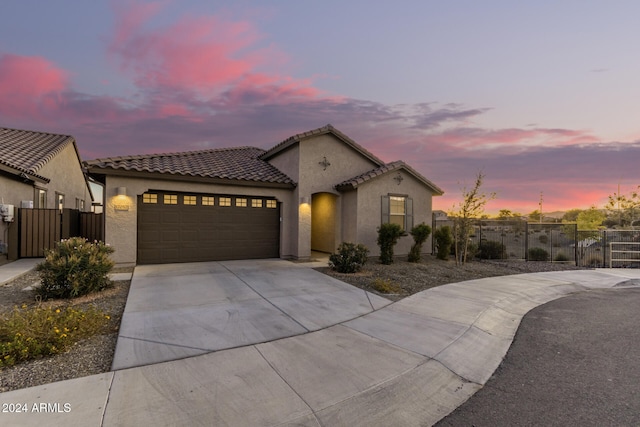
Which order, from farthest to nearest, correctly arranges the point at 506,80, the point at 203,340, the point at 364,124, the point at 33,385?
the point at 364,124, the point at 506,80, the point at 203,340, the point at 33,385

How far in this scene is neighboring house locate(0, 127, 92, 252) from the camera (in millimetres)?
11363

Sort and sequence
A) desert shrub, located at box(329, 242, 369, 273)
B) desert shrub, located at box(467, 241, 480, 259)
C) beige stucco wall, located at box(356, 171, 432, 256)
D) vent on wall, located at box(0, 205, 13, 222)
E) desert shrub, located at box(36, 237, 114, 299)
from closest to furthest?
desert shrub, located at box(36, 237, 114, 299) < desert shrub, located at box(329, 242, 369, 273) < vent on wall, located at box(0, 205, 13, 222) < beige stucco wall, located at box(356, 171, 432, 256) < desert shrub, located at box(467, 241, 480, 259)

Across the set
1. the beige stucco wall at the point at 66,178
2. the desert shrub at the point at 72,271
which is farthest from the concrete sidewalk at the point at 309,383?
the beige stucco wall at the point at 66,178

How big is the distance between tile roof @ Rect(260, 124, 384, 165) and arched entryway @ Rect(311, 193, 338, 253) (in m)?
2.58

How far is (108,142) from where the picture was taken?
19688 millimetres

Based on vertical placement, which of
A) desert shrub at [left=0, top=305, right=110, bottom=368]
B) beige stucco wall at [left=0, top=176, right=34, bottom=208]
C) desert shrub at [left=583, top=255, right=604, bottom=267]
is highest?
beige stucco wall at [left=0, top=176, right=34, bottom=208]

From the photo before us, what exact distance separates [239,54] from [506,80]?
12073mm

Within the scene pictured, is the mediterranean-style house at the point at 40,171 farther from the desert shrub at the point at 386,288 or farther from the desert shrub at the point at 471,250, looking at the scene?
the desert shrub at the point at 471,250

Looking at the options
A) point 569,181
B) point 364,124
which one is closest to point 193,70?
point 364,124

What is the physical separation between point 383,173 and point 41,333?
1179 centimetres

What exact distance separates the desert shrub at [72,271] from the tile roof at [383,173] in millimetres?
8982

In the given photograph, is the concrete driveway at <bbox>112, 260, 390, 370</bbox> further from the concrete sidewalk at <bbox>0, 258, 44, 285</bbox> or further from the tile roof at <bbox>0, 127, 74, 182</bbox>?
the tile roof at <bbox>0, 127, 74, 182</bbox>

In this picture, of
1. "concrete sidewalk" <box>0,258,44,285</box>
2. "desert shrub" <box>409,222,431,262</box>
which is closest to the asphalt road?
"desert shrub" <box>409,222,431,262</box>

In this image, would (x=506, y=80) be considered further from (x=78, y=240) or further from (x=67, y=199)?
(x=67, y=199)
